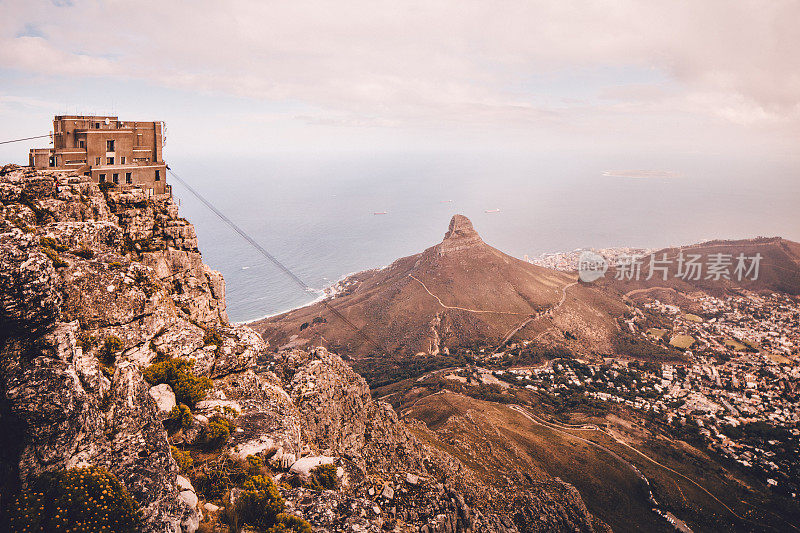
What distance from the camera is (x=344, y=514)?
15156 mm

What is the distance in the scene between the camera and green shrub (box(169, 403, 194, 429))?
53.7ft

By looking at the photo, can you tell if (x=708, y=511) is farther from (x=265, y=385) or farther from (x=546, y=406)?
(x=265, y=385)

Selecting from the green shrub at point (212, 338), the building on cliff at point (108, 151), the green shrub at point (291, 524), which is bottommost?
the green shrub at point (291, 524)

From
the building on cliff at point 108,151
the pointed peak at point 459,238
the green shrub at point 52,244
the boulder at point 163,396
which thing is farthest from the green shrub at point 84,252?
the pointed peak at point 459,238

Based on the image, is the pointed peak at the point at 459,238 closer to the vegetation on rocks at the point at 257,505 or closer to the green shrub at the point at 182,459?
the vegetation on rocks at the point at 257,505

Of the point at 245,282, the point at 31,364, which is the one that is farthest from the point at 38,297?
the point at 245,282

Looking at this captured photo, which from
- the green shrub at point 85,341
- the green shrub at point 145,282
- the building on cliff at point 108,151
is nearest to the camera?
the green shrub at point 85,341

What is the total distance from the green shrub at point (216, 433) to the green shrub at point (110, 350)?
14.1 feet

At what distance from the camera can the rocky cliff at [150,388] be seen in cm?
1161

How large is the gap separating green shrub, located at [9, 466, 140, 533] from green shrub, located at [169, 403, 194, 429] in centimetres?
477

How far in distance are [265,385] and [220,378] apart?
283 cm

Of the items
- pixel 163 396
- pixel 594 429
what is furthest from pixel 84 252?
pixel 594 429

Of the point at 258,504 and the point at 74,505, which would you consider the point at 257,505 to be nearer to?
the point at 258,504

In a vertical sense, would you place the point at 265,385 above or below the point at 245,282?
above
